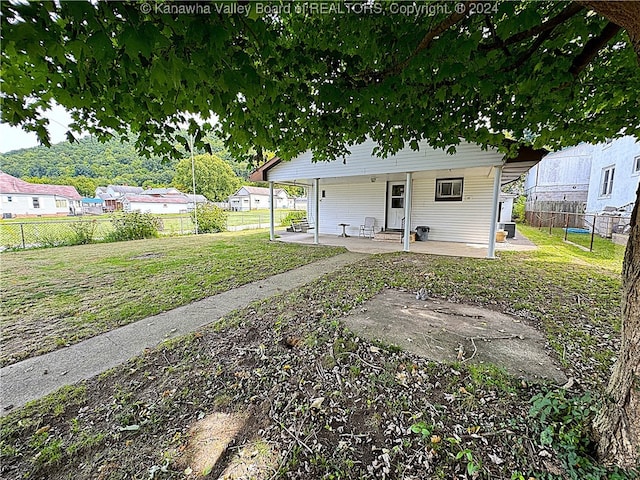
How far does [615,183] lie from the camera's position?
12.4 metres

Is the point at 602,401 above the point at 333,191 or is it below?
below

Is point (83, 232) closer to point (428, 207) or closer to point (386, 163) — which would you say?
point (386, 163)

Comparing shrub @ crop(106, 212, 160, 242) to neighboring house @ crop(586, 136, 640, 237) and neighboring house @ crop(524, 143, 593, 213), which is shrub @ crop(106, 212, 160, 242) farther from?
neighboring house @ crop(524, 143, 593, 213)

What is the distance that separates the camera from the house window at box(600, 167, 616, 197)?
13187 mm

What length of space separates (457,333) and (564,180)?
25.9m

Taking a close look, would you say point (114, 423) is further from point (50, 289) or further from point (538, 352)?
point (50, 289)

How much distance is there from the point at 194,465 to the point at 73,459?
0.79 metres

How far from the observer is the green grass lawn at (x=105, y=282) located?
3.61 m

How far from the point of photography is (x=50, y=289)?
5.30 metres

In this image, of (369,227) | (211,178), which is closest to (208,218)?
(369,227)

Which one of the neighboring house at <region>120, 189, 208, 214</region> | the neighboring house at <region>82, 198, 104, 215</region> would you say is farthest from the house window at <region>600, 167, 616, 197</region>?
the neighboring house at <region>82, 198, 104, 215</region>

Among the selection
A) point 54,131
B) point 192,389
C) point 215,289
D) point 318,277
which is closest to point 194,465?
point 192,389

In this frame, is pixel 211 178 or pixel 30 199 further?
pixel 211 178

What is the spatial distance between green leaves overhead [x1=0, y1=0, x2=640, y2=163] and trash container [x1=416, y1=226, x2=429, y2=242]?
6735mm
